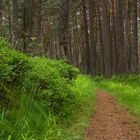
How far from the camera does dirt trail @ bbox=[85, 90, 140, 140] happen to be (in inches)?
335

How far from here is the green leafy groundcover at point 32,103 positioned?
6.73 metres

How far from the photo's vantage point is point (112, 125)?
9.79 meters

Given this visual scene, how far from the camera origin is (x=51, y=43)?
75.4 meters

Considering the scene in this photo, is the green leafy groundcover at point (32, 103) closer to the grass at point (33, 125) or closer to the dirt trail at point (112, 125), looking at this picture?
the grass at point (33, 125)

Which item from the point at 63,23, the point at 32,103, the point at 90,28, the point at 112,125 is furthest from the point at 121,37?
the point at 32,103

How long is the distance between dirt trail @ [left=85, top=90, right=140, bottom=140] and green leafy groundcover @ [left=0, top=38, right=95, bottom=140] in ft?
0.96

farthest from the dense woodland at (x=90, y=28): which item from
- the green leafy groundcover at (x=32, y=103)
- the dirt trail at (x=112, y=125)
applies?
the green leafy groundcover at (x=32, y=103)

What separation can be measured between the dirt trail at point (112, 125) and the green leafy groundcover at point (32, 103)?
0.29 m

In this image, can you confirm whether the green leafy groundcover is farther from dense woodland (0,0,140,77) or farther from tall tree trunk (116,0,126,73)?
tall tree trunk (116,0,126,73)

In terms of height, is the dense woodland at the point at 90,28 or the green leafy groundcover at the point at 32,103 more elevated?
the dense woodland at the point at 90,28

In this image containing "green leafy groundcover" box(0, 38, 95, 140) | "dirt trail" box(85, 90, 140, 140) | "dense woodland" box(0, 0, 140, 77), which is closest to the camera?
"green leafy groundcover" box(0, 38, 95, 140)

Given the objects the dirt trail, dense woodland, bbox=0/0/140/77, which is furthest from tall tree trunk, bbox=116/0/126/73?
the dirt trail

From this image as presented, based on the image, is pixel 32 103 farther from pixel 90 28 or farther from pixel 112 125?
pixel 90 28

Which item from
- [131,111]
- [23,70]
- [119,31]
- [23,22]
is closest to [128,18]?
[23,22]
